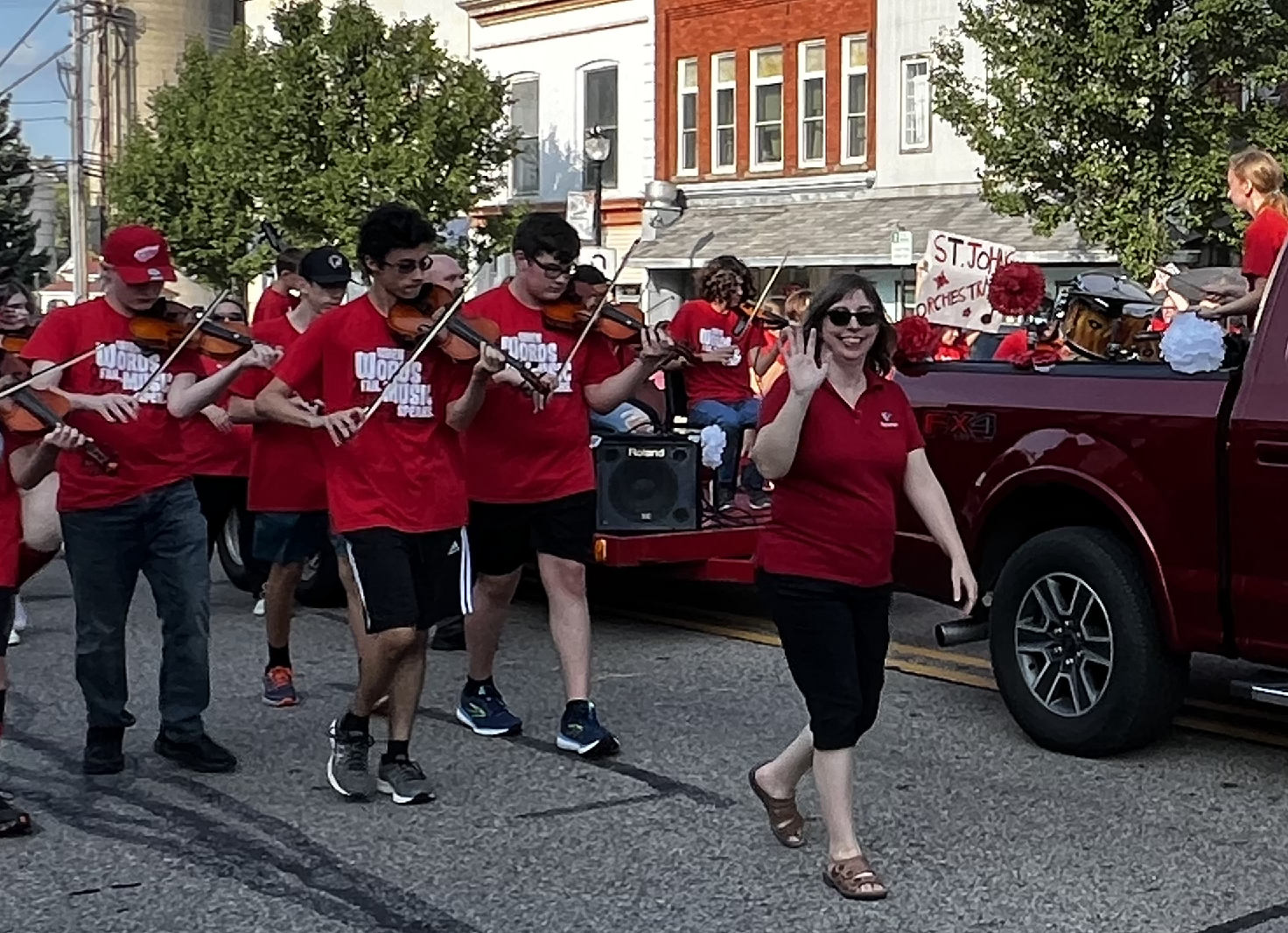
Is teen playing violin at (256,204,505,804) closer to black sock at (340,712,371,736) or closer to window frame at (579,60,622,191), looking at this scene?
black sock at (340,712,371,736)

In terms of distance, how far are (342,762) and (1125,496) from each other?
287 centimetres

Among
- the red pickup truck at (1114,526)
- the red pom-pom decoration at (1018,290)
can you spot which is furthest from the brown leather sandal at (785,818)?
the red pom-pom decoration at (1018,290)

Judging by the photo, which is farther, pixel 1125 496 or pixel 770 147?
pixel 770 147

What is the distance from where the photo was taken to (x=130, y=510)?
21.2 ft

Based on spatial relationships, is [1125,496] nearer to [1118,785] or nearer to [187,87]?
[1118,785]

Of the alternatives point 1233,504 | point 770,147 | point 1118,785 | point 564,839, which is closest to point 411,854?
point 564,839

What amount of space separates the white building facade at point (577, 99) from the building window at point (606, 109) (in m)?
0.02

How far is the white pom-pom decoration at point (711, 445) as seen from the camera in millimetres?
9609

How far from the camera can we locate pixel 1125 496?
649cm

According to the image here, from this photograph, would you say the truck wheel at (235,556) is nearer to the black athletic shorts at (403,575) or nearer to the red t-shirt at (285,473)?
the red t-shirt at (285,473)

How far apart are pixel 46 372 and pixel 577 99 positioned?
28.2 meters

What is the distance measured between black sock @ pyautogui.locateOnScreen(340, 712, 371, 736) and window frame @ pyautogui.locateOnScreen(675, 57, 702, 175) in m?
26.1

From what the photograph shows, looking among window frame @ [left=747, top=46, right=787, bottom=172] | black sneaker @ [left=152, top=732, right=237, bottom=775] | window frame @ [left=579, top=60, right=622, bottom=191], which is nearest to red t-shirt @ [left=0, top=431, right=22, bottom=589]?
black sneaker @ [left=152, top=732, right=237, bottom=775]

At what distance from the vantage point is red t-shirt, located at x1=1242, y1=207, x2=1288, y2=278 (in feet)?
25.7
